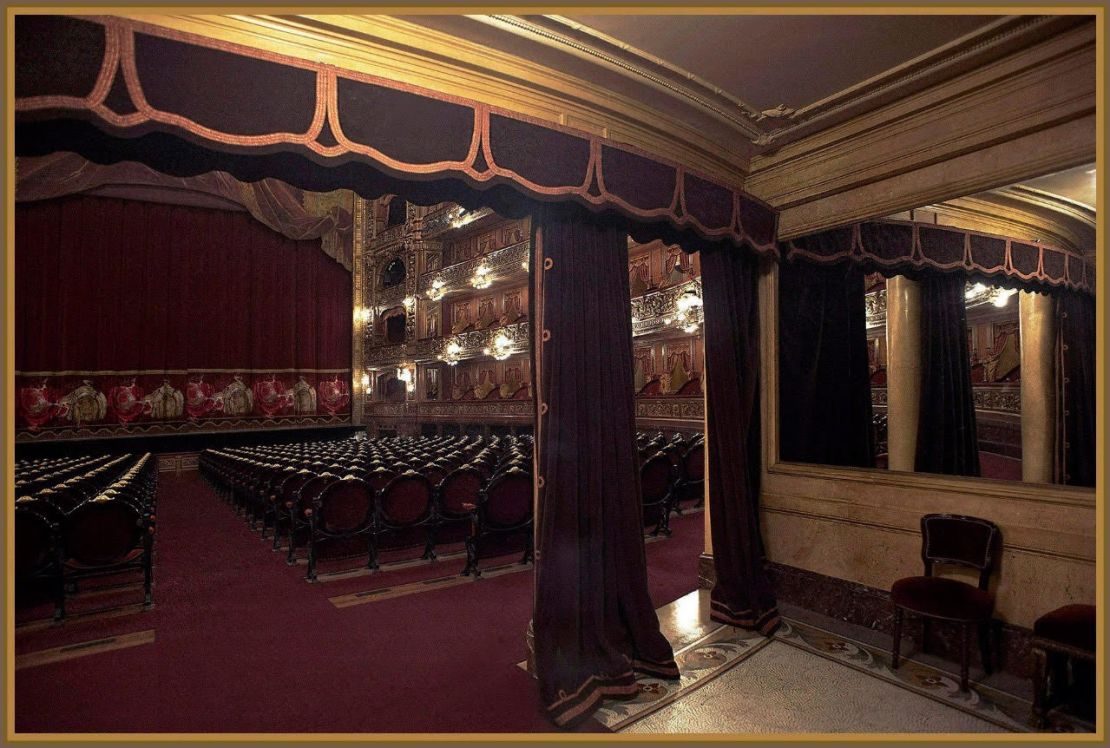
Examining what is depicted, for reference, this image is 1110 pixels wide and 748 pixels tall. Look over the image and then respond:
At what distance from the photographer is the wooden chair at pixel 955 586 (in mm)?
2654

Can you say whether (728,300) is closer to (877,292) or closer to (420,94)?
(877,292)

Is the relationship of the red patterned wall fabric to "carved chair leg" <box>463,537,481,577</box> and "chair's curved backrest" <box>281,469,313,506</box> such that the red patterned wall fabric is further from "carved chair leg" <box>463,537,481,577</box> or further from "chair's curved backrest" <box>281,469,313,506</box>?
"carved chair leg" <box>463,537,481,577</box>

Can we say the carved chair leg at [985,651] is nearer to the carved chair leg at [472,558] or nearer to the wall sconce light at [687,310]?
the carved chair leg at [472,558]

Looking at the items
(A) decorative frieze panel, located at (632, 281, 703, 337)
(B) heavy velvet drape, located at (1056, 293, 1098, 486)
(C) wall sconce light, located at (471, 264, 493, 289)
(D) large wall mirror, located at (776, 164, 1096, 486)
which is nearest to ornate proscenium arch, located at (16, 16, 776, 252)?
(D) large wall mirror, located at (776, 164, 1096, 486)

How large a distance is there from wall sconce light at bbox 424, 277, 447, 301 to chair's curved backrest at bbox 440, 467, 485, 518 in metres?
11.7

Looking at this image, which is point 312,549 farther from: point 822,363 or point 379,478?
point 822,363

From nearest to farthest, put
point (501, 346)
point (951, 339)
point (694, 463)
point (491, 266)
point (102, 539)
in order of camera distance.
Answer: point (951, 339) → point (102, 539) → point (694, 463) → point (501, 346) → point (491, 266)

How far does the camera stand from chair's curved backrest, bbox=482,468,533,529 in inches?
175

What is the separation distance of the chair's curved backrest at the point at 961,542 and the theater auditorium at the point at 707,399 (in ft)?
0.05

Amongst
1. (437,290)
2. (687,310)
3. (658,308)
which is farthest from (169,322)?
(687,310)

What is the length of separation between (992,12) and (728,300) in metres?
1.76

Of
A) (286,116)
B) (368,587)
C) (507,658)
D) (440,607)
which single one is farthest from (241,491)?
(286,116)

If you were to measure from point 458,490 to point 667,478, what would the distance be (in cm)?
188

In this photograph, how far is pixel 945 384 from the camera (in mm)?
3564
